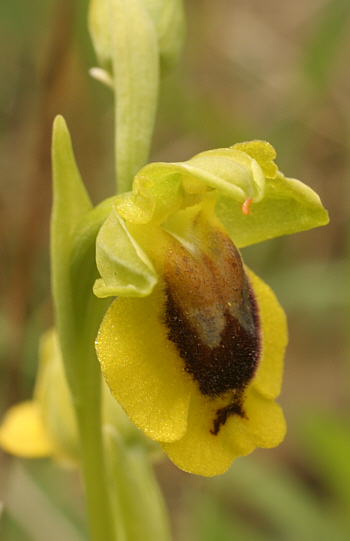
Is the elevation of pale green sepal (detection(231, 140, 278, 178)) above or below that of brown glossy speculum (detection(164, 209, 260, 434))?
above

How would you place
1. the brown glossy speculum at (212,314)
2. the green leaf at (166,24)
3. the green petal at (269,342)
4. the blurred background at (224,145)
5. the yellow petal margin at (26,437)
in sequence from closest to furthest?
the brown glossy speculum at (212,314) → the green petal at (269,342) → the green leaf at (166,24) → the yellow petal margin at (26,437) → the blurred background at (224,145)

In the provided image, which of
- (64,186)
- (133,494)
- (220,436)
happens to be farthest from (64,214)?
(133,494)

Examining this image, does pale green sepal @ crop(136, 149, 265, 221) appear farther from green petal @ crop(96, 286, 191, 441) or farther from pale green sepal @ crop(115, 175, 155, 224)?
green petal @ crop(96, 286, 191, 441)

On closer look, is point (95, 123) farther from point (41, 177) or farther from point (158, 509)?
point (158, 509)

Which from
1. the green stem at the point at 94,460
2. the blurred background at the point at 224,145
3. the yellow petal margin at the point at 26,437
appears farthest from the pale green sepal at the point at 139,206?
the blurred background at the point at 224,145

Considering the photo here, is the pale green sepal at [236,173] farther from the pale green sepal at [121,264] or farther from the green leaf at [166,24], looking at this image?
the green leaf at [166,24]

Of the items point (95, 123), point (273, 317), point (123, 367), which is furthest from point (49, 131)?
point (123, 367)

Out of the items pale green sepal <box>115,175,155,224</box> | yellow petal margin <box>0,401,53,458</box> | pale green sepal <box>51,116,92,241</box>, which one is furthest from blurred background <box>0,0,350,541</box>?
pale green sepal <box>115,175,155,224</box>

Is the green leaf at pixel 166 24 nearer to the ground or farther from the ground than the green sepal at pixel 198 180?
farther from the ground
